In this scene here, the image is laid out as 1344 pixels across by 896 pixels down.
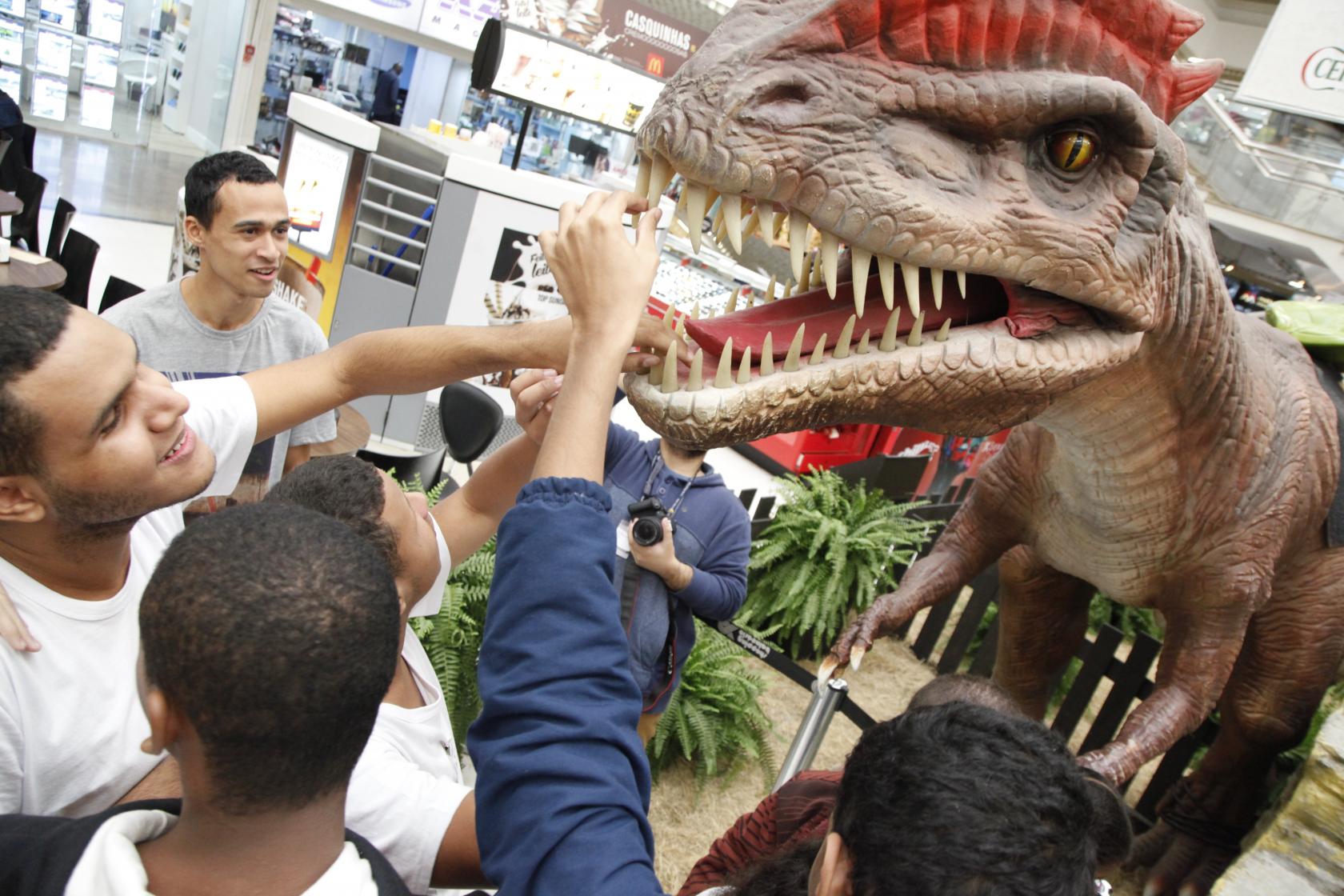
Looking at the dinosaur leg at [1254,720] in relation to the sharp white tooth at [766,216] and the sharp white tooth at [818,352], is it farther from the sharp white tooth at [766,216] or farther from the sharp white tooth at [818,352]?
the sharp white tooth at [766,216]

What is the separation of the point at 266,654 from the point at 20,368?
57cm

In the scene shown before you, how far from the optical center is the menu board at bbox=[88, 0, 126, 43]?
1097cm

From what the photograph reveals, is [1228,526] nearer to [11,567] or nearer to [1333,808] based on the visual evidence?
[1333,808]

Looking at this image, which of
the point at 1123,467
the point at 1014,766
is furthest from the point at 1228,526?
the point at 1014,766

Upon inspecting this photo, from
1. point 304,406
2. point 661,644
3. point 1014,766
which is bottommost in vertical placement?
point 661,644

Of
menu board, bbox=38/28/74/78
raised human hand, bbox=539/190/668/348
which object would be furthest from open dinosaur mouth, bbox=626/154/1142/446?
menu board, bbox=38/28/74/78

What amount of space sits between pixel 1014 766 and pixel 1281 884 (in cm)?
144

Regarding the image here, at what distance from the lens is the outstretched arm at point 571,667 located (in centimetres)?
90

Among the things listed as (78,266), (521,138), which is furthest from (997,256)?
(78,266)

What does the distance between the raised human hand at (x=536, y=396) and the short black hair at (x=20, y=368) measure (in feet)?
2.37

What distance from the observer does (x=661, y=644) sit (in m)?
2.65

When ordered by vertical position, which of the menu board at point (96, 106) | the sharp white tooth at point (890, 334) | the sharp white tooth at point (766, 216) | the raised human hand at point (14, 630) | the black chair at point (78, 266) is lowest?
the menu board at point (96, 106)

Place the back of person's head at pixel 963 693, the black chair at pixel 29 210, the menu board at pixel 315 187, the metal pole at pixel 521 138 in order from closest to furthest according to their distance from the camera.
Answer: the back of person's head at pixel 963 693 → the metal pole at pixel 521 138 → the menu board at pixel 315 187 → the black chair at pixel 29 210

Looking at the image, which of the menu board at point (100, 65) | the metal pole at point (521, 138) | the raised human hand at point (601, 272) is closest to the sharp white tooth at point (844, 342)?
the raised human hand at point (601, 272)
